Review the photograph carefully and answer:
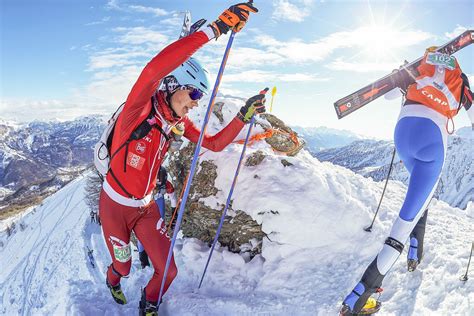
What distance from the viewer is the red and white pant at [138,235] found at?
4703 mm

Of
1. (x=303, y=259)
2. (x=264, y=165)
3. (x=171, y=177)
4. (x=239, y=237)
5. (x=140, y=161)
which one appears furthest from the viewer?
(x=171, y=177)

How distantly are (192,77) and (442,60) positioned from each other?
3696 millimetres

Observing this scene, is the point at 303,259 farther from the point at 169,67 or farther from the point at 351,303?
the point at 169,67

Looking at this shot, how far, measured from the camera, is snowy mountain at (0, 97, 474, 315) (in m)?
4.98

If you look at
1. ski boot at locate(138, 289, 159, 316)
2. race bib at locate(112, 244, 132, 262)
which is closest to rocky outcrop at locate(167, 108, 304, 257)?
ski boot at locate(138, 289, 159, 316)

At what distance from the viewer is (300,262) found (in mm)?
6043

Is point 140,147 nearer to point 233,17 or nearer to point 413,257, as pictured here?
point 233,17

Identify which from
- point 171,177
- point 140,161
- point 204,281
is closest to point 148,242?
point 140,161

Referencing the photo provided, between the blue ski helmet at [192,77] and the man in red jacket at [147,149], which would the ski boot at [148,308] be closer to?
the man in red jacket at [147,149]

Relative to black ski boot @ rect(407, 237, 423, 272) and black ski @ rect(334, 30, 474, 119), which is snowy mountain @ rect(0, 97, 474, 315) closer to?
black ski boot @ rect(407, 237, 423, 272)

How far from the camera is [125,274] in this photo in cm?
504

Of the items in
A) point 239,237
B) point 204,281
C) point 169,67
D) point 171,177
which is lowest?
point 204,281

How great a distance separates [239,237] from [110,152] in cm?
343

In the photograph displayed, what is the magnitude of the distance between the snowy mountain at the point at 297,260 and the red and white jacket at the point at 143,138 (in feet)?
7.35
